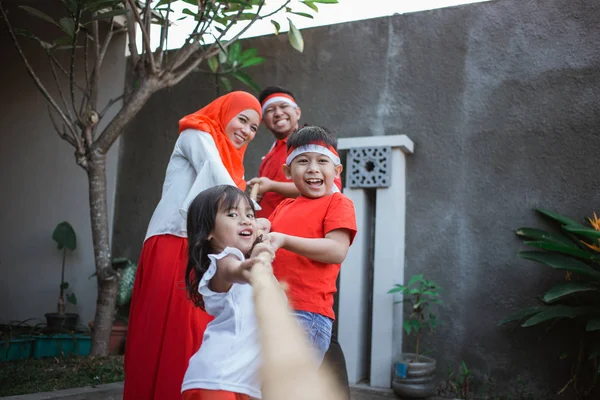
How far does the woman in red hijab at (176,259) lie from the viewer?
2.14 metres

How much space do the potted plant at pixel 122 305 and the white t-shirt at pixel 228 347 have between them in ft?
9.85

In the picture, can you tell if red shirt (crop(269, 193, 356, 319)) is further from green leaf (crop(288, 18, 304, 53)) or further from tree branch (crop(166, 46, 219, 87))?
tree branch (crop(166, 46, 219, 87))

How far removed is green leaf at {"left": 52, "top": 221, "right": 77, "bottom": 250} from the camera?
5.14m

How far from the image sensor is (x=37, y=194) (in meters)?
5.55

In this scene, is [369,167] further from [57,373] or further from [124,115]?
[57,373]

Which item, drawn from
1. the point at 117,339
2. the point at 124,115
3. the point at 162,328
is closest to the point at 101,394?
the point at 162,328

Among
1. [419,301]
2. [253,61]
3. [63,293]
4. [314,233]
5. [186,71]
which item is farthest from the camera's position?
[63,293]

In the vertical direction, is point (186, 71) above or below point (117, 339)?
above

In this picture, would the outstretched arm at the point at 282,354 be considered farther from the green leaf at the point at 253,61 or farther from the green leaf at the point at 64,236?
the green leaf at the point at 64,236

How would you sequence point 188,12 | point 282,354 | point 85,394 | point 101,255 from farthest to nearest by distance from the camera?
1. point 101,255
2. point 188,12
3. point 85,394
4. point 282,354

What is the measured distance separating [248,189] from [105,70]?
11.7ft

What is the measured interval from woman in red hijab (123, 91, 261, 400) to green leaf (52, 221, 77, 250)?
3086mm

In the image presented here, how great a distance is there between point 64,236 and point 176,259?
3278mm

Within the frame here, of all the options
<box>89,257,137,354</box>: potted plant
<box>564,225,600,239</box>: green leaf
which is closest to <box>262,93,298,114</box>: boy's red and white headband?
<box>564,225,600,239</box>: green leaf
